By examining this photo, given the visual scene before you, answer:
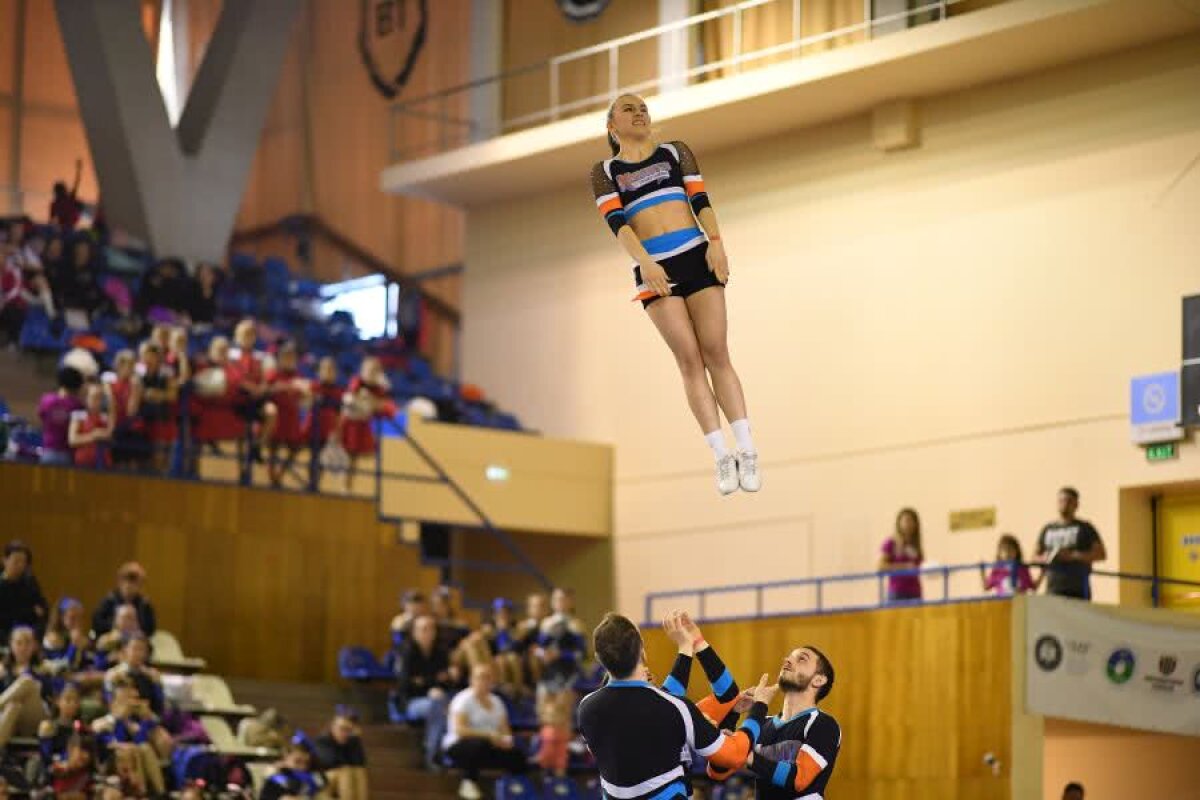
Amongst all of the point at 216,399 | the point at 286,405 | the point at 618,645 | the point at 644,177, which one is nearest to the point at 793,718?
the point at 618,645

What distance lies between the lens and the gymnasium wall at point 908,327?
19.8 meters

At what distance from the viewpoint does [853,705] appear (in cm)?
1817

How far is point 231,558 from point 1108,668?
741cm

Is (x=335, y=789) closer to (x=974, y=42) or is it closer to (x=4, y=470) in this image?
(x=4, y=470)

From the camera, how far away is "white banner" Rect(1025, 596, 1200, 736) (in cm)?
1689

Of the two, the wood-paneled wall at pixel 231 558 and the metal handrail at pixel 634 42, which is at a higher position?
the metal handrail at pixel 634 42

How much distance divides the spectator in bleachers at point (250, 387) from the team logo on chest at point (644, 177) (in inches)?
393

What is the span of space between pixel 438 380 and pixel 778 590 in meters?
5.26

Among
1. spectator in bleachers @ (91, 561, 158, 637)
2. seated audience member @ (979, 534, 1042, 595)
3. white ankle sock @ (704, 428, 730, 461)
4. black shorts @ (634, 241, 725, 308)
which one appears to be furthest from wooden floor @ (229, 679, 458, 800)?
black shorts @ (634, 241, 725, 308)

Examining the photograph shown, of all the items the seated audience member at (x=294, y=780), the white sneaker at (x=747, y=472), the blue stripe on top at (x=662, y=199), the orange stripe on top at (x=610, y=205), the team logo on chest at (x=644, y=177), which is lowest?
the seated audience member at (x=294, y=780)

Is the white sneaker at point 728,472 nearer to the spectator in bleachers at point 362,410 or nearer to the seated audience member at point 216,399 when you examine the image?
the seated audience member at point 216,399

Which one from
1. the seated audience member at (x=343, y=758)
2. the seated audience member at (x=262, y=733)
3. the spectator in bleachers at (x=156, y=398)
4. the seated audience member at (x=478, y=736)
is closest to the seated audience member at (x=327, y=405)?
the spectator in bleachers at (x=156, y=398)

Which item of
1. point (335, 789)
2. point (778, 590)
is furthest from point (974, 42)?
point (335, 789)

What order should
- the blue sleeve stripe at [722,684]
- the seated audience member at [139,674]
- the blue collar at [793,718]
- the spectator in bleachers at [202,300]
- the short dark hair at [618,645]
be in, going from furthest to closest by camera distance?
1. the spectator in bleachers at [202,300]
2. the seated audience member at [139,674]
3. the blue collar at [793,718]
4. the blue sleeve stripe at [722,684]
5. the short dark hair at [618,645]
